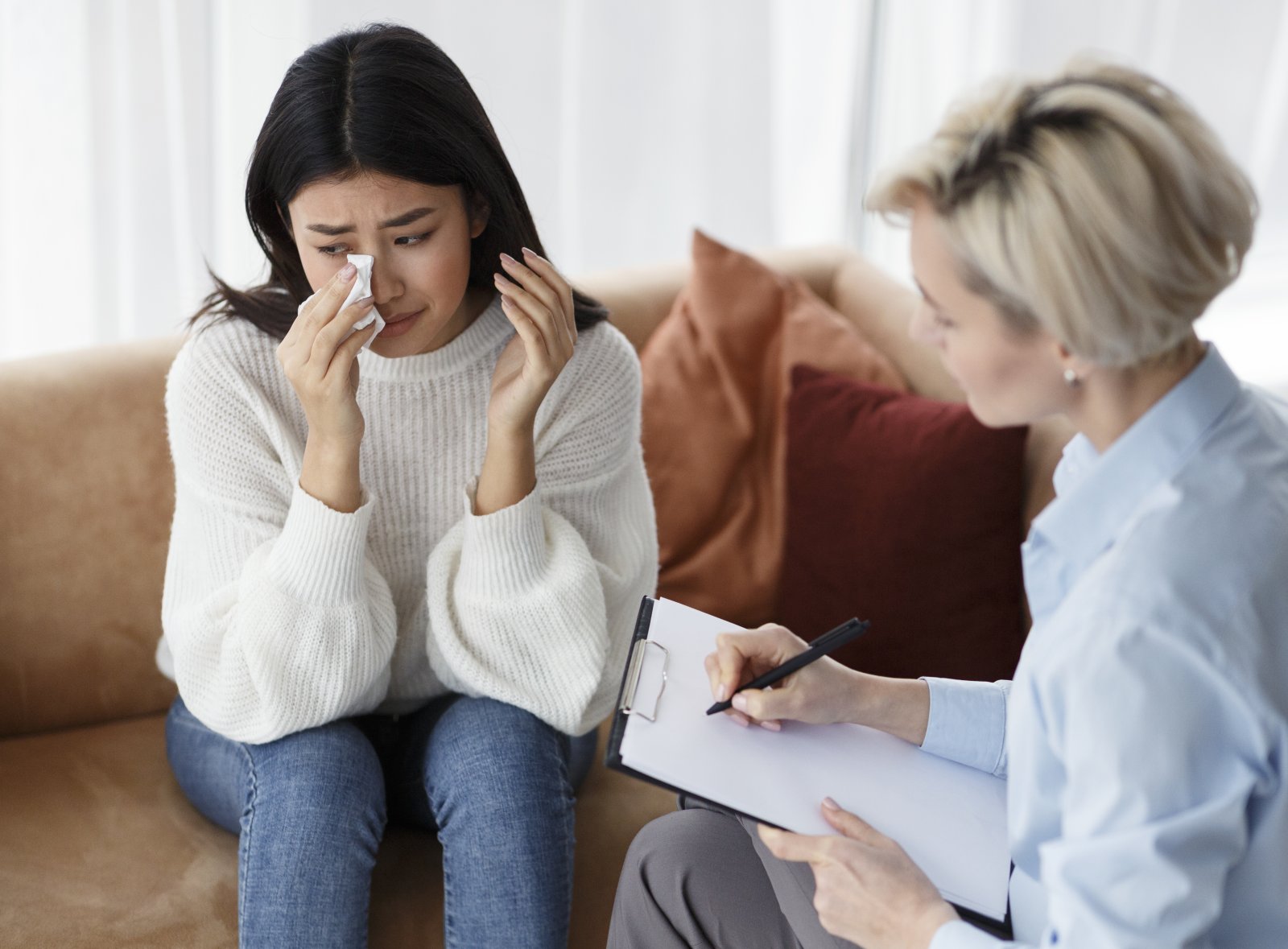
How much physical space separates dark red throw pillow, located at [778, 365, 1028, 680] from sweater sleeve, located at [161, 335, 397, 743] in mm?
718

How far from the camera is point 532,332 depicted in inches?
52.6

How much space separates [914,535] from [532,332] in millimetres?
716

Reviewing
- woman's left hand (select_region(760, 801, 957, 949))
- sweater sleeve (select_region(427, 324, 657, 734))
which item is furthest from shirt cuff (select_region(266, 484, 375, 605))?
woman's left hand (select_region(760, 801, 957, 949))

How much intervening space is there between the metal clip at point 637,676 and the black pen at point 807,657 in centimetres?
6

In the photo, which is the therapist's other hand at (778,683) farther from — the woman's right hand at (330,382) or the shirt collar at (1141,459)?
the woman's right hand at (330,382)

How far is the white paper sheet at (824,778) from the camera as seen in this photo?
102 centimetres

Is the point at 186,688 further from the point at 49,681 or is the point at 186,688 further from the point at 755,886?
the point at 755,886

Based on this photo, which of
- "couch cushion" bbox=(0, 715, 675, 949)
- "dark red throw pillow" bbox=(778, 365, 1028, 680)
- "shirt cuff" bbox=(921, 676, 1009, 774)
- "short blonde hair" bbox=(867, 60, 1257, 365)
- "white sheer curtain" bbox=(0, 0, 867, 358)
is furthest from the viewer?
"white sheer curtain" bbox=(0, 0, 867, 358)

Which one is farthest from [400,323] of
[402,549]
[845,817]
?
[845,817]

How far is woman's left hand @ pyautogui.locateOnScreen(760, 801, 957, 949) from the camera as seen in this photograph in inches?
36.2

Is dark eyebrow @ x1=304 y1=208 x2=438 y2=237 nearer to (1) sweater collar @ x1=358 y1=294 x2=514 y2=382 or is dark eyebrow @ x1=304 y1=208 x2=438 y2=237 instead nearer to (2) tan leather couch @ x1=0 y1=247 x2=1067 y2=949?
(1) sweater collar @ x1=358 y1=294 x2=514 y2=382

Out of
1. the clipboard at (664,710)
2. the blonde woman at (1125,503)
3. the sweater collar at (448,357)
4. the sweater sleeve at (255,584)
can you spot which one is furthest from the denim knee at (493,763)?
the blonde woman at (1125,503)

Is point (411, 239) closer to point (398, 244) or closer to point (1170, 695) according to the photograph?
point (398, 244)

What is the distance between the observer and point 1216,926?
0.85 m
